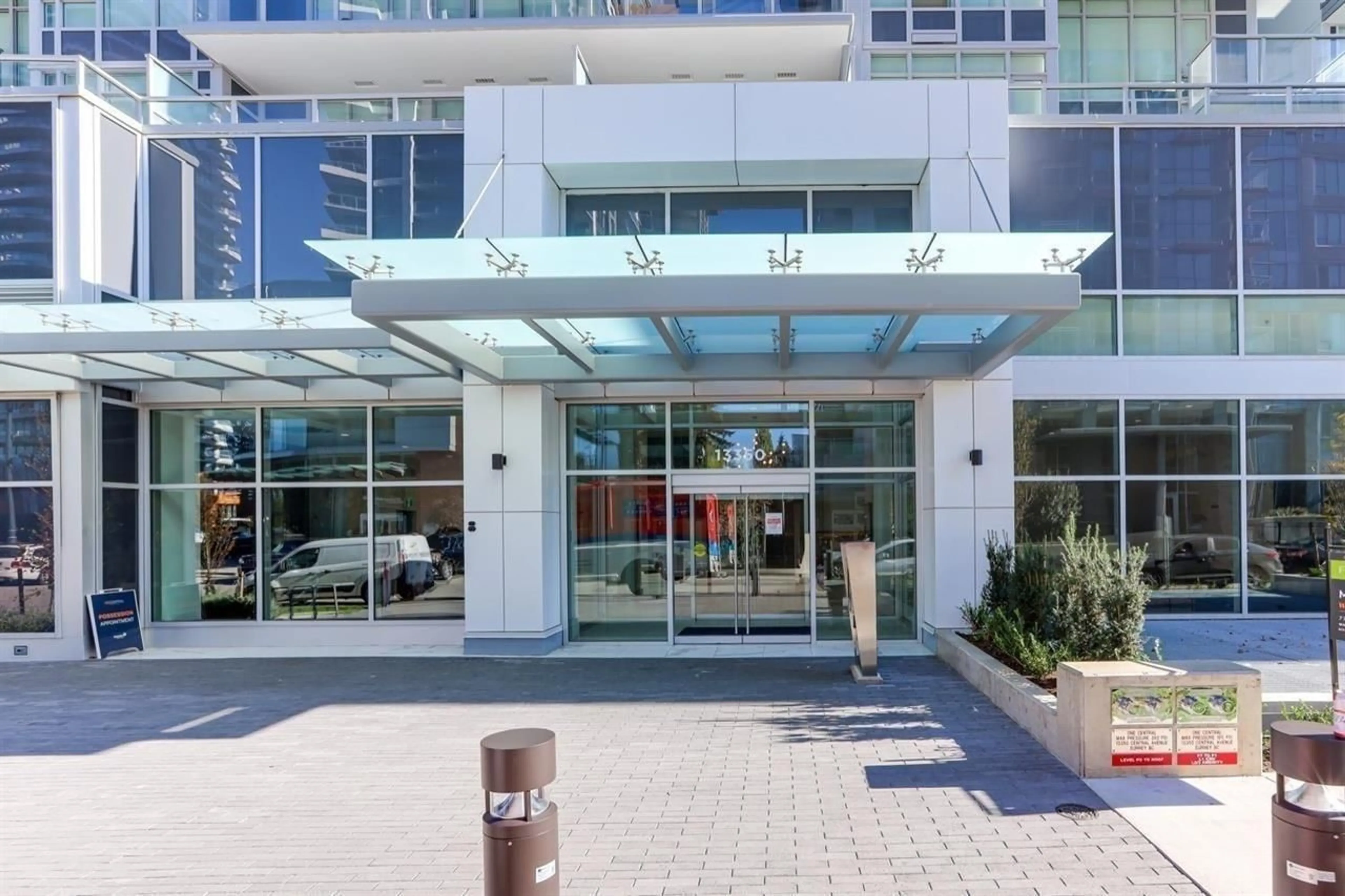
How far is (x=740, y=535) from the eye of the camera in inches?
514

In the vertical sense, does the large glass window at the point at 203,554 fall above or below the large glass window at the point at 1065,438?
below

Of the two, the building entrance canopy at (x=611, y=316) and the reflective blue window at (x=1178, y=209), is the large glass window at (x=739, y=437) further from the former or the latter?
the reflective blue window at (x=1178, y=209)

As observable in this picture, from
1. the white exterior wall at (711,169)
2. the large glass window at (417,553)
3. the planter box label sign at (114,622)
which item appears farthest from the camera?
Answer: the large glass window at (417,553)

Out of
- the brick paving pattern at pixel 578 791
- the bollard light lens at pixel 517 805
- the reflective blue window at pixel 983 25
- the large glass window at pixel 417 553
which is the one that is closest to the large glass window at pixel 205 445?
the large glass window at pixel 417 553

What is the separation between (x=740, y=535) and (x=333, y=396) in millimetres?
5748

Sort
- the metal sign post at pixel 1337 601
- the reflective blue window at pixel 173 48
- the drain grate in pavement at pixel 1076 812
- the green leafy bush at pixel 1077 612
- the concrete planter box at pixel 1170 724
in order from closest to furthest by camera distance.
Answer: the drain grate in pavement at pixel 1076 812 < the concrete planter box at pixel 1170 724 < the metal sign post at pixel 1337 601 < the green leafy bush at pixel 1077 612 < the reflective blue window at pixel 173 48

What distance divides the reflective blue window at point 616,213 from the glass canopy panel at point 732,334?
248cm

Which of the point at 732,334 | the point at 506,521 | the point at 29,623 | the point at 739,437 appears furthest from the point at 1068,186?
the point at 29,623

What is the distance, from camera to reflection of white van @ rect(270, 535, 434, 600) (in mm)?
13367

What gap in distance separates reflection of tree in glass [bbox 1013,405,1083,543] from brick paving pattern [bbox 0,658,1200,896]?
343 centimetres

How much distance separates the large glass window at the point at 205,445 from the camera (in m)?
13.6

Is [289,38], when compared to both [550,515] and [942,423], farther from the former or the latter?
[942,423]

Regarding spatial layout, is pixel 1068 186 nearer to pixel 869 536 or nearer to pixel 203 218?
pixel 869 536

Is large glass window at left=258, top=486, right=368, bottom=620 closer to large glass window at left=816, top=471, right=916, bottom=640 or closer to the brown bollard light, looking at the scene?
large glass window at left=816, top=471, right=916, bottom=640
